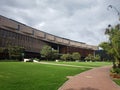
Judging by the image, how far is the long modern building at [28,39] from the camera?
278ft

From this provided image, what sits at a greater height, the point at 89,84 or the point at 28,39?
the point at 28,39

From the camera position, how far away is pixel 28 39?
4082 inches

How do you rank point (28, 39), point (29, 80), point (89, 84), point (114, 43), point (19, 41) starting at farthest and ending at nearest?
point (28, 39), point (19, 41), point (114, 43), point (89, 84), point (29, 80)

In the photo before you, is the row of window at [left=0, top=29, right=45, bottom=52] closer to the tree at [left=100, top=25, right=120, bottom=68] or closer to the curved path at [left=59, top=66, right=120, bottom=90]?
the tree at [left=100, top=25, right=120, bottom=68]

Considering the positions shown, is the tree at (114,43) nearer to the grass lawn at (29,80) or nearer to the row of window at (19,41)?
the grass lawn at (29,80)

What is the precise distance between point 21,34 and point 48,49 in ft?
45.5

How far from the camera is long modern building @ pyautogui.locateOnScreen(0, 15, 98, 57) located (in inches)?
3336

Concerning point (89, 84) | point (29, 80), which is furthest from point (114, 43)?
point (29, 80)

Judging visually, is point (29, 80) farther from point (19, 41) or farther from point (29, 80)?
point (19, 41)

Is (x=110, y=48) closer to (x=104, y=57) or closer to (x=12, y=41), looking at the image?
(x=12, y=41)

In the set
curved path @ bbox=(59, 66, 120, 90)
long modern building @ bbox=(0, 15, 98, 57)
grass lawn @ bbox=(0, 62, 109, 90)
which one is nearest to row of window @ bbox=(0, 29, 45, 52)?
long modern building @ bbox=(0, 15, 98, 57)

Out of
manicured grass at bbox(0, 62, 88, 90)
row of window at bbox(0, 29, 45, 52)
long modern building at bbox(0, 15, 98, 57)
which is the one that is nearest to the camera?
manicured grass at bbox(0, 62, 88, 90)

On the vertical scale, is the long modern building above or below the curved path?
above

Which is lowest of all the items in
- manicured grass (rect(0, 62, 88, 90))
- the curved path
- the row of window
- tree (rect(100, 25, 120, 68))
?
the curved path
